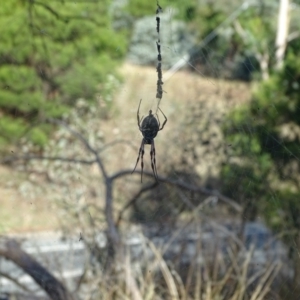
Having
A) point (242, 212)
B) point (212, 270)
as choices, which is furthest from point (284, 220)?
point (212, 270)

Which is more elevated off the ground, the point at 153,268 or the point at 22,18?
the point at 22,18

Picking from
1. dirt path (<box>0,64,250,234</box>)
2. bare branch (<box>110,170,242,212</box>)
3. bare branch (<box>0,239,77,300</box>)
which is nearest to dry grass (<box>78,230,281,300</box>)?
bare branch (<box>0,239,77,300</box>)

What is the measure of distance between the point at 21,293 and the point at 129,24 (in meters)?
1.52

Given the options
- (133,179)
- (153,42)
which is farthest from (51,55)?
(133,179)

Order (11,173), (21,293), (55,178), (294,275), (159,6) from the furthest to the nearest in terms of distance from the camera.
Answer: (55,178) < (11,173) < (21,293) < (294,275) < (159,6)

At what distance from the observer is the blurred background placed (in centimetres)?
181

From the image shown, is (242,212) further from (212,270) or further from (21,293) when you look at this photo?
(21,293)

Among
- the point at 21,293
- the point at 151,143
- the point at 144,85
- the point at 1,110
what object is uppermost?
the point at 1,110

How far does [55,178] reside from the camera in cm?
372

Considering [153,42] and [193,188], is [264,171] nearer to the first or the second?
[193,188]

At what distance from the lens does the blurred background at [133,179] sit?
1.81 m

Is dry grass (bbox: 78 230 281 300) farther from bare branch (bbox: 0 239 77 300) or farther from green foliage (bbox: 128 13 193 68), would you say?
green foliage (bbox: 128 13 193 68)

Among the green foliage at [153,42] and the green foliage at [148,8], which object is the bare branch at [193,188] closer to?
the green foliage at [153,42]

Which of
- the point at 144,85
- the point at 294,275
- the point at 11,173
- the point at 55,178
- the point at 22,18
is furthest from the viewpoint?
the point at 55,178
